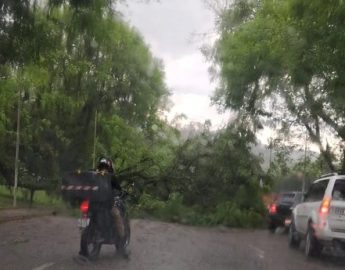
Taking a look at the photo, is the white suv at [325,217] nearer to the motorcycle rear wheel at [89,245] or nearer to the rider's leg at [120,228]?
the rider's leg at [120,228]

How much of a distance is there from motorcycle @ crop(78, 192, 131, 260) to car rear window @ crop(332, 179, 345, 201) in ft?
14.6

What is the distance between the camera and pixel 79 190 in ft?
35.1

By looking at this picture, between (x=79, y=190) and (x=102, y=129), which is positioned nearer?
(x=79, y=190)

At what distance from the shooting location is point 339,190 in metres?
13.1

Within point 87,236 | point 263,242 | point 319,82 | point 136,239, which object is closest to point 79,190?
point 87,236

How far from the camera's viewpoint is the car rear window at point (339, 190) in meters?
13.0

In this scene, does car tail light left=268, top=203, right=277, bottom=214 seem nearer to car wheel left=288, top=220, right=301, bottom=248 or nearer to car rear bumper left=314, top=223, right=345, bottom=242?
car wheel left=288, top=220, right=301, bottom=248

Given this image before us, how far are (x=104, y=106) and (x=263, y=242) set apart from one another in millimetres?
18743

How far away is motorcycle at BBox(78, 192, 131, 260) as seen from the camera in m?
10.7

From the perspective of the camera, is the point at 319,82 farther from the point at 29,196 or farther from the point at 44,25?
the point at 29,196

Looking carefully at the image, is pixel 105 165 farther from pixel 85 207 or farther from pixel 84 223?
pixel 84 223

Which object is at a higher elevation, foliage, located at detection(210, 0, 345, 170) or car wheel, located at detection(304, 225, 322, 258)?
foliage, located at detection(210, 0, 345, 170)

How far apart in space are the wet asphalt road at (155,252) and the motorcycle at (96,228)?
238mm

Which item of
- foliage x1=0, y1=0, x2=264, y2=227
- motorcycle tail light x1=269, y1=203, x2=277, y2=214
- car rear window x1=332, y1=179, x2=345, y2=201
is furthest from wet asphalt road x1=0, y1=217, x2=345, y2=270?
motorcycle tail light x1=269, y1=203, x2=277, y2=214
